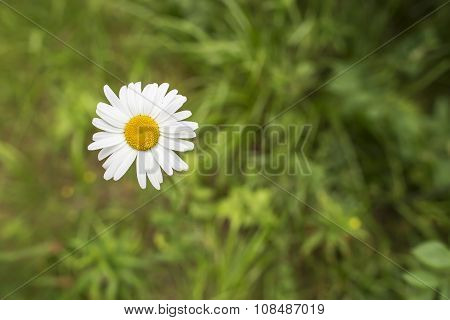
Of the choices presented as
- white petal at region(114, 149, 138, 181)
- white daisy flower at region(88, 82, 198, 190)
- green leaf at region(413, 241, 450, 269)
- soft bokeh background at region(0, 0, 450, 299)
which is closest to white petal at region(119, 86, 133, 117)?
white daisy flower at region(88, 82, 198, 190)

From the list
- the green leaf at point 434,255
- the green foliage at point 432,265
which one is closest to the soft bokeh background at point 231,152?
the green foliage at point 432,265

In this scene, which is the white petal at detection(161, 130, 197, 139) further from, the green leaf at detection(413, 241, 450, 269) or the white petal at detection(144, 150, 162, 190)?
the green leaf at detection(413, 241, 450, 269)

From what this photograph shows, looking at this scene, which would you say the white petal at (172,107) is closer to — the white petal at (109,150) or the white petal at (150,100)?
the white petal at (150,100)

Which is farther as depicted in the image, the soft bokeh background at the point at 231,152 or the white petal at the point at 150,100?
the soft bokeh background at the point at 231,152

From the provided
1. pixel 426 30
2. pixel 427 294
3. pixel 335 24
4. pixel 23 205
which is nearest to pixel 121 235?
pixel 23 205

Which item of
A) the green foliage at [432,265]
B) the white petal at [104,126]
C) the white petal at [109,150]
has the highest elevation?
the white petal at [104,126]

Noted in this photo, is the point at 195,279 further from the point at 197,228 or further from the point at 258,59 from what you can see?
the point at 258,59

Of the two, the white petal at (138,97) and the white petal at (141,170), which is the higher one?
the white petal at (138,97)
